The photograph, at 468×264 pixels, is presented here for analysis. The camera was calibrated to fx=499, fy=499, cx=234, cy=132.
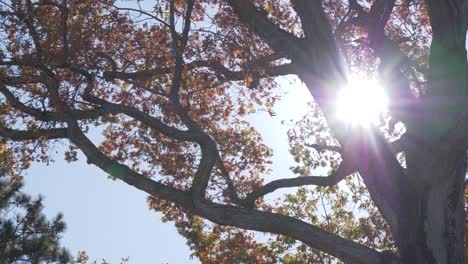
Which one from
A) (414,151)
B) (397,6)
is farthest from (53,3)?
(397,6)

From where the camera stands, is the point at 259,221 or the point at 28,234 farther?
the point at 28,234

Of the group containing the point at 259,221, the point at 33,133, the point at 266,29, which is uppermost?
the point at 266,29

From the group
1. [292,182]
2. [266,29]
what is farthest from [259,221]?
[266,29]

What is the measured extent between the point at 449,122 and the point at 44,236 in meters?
16.2

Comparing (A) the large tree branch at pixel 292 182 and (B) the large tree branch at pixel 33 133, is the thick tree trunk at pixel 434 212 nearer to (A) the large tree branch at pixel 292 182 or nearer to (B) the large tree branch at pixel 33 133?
(A) the large tree branch at pixel 292 182

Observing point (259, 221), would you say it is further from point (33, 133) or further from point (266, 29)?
point (33, 133)

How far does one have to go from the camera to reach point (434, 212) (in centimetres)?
661

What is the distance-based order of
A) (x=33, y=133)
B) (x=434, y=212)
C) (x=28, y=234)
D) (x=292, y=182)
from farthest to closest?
(x=28, y=234) → (x=33, y=133) → (x=292, y=182) → (x=434, y=212)

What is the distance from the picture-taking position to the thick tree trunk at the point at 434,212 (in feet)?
21.1

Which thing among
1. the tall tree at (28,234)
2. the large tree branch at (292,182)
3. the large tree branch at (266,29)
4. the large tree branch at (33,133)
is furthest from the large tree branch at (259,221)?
the tall tree at (28,234)

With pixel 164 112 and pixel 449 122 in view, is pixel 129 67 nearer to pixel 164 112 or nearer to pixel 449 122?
pixel 164 112

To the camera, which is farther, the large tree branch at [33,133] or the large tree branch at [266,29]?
the large tree branch at [33,133]

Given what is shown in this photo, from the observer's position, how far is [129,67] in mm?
10305

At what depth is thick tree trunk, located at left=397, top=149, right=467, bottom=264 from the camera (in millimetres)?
6434
